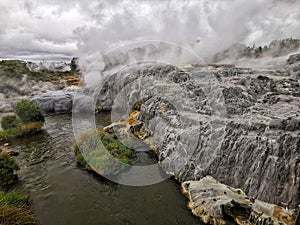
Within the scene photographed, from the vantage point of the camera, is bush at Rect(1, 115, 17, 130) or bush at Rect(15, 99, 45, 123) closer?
bush at Rect(15, 99, 45, 123)

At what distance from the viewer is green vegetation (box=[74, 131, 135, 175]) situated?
1453 centimetres

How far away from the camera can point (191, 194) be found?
11.2m

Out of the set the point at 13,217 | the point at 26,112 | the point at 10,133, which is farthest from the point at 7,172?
the point at 26,112

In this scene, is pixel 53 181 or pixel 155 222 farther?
pixel 53 181

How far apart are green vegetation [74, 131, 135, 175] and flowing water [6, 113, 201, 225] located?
66 cm

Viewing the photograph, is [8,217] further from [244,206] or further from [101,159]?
[244,206]


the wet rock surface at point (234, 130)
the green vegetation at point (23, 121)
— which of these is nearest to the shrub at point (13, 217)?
the wet rock surface at point (234, 130)

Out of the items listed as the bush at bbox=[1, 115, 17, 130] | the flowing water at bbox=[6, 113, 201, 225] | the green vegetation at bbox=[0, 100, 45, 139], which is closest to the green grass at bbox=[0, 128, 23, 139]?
the green vegetation at bbox=[0, 100, 45, 139]

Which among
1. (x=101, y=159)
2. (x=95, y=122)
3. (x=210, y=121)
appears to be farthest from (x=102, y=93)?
(x=210, y=121)

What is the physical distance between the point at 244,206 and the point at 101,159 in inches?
366

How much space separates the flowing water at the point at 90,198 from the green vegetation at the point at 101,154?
66 cm

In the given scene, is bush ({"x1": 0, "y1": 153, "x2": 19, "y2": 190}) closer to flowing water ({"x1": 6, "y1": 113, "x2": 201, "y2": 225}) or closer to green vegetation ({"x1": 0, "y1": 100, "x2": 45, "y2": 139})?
flowing water ({"x1": 6, "y1": 113, "x2": 201, "y2": 225})

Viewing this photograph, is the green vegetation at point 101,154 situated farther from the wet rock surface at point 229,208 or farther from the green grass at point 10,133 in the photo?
the green grass at point 10,133

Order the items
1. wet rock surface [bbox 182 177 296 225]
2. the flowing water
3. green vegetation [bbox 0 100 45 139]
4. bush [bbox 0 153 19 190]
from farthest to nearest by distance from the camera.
Answer: 1. green vegetation [bbox 0 100 45 139]
2. bush [bbox 0 153 19 190]
3. the flowing water
4. wet rock surface [bbox 182 177 296 225]
